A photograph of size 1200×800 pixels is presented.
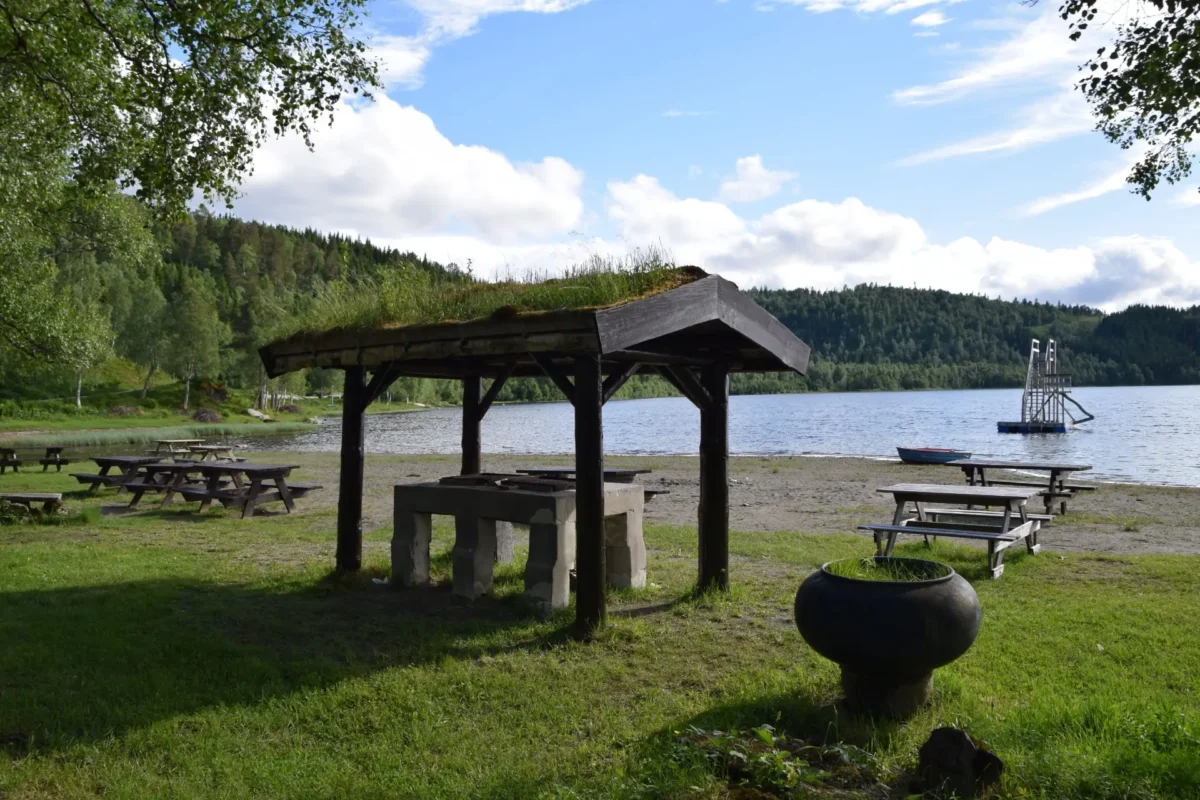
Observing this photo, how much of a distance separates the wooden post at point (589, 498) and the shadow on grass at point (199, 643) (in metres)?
0.34

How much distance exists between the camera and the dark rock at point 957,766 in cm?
406

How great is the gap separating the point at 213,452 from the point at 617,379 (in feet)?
67.2

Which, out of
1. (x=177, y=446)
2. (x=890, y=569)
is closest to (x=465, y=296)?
(x=890, y=569)

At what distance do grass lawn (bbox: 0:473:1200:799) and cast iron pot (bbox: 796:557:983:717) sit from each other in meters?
0.19

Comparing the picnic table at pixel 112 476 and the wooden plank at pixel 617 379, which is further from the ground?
the wooden plank at pixel 617 379

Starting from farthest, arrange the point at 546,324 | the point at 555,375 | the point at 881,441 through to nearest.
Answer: the point at 881,441 < the point at 555,375 < the point at 546,324

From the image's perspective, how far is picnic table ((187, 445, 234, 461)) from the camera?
23.8 m

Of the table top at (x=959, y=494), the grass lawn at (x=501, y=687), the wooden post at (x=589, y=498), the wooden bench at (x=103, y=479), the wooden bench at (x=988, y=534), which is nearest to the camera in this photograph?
the grass lawn at (x=501, y=687)

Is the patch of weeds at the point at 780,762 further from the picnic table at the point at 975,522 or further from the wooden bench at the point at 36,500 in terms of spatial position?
the wooden bench at the point at 36,500

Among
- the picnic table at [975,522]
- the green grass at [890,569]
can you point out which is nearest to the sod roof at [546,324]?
the green grass at [890,569]

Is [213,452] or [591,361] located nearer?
[591,361]

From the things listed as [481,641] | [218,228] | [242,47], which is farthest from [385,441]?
[218,228]

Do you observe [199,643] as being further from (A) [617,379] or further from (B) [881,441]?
(B) [881,441]

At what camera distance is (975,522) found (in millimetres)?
11844
